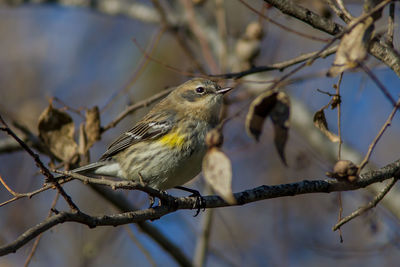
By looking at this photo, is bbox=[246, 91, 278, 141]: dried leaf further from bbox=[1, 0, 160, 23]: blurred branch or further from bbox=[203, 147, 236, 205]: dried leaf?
bbox=[1, 0, 160, 23]: blurred branch

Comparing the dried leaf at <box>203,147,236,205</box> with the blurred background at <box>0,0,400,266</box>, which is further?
the blurred background at <box>0,0,400,266</box>

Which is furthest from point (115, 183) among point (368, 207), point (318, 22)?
point (318, 22)

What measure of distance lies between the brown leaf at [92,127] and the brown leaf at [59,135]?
160 mm

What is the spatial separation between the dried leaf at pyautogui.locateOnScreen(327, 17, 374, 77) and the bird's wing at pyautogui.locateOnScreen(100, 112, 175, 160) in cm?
319

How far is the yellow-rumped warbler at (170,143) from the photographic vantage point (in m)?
5.40

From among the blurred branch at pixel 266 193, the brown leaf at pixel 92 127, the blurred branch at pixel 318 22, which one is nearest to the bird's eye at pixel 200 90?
the brown leaf at pixel 92 127

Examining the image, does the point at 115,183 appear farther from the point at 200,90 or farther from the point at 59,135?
the point at 200,90

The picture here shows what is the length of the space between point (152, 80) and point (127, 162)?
5766mm

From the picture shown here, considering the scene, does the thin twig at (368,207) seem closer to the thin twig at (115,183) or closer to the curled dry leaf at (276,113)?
the curled dry leaf at (276,113)

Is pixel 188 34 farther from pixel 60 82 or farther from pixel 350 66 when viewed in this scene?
pixel 350 66

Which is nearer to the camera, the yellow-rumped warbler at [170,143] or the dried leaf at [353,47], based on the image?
the dried leaf at [353,47]

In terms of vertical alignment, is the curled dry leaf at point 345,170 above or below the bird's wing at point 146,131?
below

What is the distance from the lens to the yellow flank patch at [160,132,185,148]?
215 inches

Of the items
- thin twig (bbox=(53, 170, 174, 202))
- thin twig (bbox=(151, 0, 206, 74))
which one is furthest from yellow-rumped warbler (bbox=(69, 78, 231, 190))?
thin twig (bbox=(53, 170, 174, 202))
